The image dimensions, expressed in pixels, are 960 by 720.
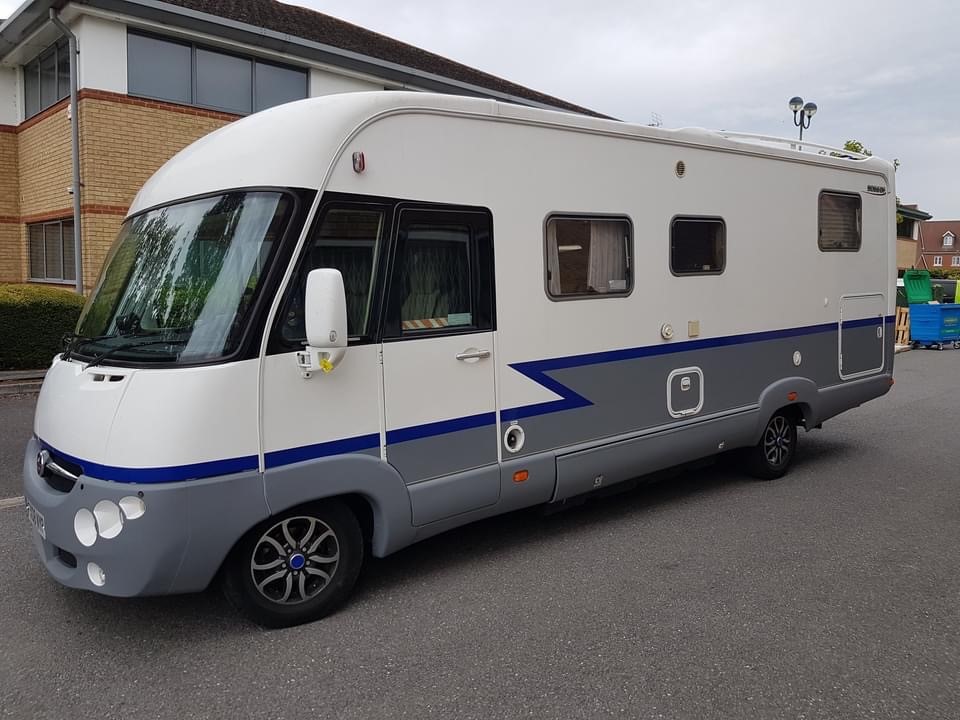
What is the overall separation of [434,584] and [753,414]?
10.2ft

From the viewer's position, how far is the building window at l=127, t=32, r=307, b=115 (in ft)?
41.9

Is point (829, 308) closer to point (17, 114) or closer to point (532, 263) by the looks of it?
point (532, 263)

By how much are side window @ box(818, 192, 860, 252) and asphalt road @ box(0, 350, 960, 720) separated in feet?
8.13

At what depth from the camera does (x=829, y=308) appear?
22.9 feet

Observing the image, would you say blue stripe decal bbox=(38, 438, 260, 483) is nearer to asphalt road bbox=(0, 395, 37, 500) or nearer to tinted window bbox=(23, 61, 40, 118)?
asphalt road bbox=(0, 395, 37, 500)

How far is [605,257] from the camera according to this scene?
5.27 m

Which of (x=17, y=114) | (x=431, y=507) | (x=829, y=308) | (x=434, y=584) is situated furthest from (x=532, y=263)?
(x=17, y=114)

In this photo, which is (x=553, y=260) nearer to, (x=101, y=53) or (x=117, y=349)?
(x=117, y=349)

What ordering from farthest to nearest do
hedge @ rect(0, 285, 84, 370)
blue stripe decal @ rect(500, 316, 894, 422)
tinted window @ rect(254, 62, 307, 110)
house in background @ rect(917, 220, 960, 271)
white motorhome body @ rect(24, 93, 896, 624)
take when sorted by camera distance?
house in background @ rect(917, 220, 960, 271) → tinted window @ rect(254, 62, 307, 110) → hedge @ rect(0, 285, 84, 370) → blue stripe decal @ rect(500, 316, 894, 422) → white motorhome body @ rect(24, 93, 896, 624)

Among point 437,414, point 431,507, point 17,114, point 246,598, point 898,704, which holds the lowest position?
point 898,704

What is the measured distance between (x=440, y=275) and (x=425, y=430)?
0.87m

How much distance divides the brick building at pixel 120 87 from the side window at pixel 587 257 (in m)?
9.96

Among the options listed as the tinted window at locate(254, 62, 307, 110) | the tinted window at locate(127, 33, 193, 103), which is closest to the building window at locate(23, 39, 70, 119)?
the tinted window at locate(127, 33, 193, 103)

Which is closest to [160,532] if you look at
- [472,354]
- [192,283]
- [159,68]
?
[192,283]
